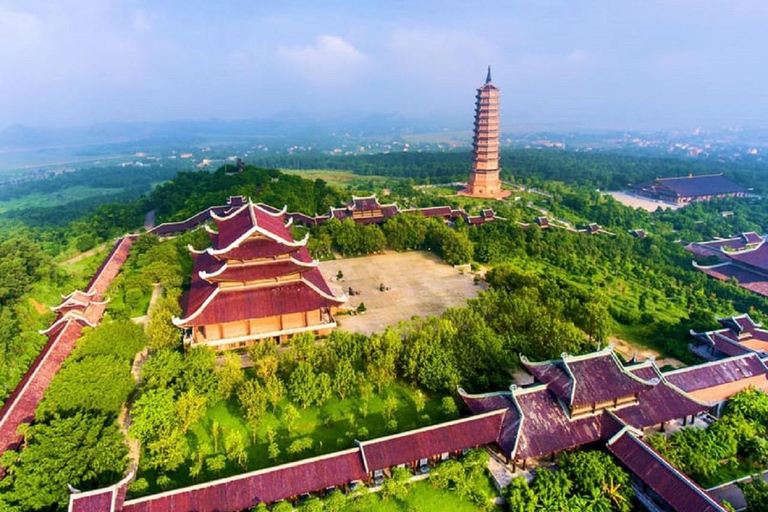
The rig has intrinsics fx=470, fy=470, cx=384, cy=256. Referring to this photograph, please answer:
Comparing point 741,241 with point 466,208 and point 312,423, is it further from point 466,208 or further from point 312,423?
point 312,423

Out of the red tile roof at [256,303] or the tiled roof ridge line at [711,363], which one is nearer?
the tiled roof ridge line at [711,363]

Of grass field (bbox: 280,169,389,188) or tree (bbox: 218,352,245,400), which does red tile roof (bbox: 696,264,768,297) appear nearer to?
tree (bbox: 218,352,245,400)

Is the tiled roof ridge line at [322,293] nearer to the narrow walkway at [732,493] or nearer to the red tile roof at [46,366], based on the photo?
the red tile roof at [46,366]

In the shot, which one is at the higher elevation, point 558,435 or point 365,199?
point 365,199

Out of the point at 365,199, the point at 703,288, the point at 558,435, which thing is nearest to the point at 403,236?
the point at 365,199

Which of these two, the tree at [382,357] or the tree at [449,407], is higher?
the tree at [382,357]

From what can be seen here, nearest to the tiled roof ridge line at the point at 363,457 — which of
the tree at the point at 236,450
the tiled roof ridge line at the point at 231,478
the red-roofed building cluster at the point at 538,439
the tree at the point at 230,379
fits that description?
the red-roofed building cluster at the point at 538,439

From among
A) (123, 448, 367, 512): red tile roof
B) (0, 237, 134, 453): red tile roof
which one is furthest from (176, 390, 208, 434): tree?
(0, 237, 134, 453): red tile roof
